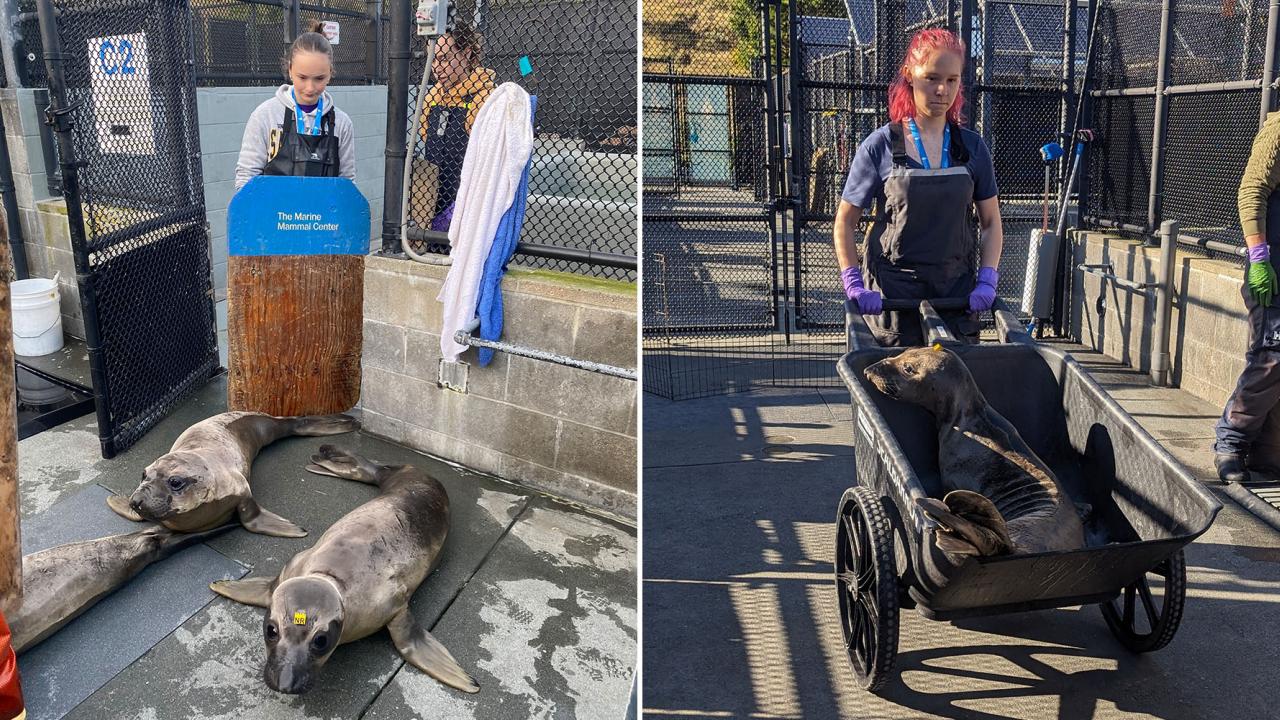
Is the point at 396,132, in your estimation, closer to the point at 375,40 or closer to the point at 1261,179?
the point at 1261,179

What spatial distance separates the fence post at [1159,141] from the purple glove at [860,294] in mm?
4578

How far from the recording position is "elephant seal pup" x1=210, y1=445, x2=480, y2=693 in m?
3.47

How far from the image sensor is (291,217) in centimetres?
568

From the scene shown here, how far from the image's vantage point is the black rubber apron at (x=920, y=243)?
4.46 m

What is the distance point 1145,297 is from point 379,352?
570cm

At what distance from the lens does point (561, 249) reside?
5.40 meters

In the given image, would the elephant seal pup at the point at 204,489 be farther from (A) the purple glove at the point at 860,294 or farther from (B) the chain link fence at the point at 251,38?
(B) the chain link fence at the point at 251,38

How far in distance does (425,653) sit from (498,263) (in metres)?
2.16

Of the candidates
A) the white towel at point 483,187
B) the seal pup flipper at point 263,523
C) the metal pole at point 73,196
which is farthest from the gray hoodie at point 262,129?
the seal pup flipper at point 263,523

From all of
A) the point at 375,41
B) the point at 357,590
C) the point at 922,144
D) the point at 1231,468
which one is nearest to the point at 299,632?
the point at 357,590

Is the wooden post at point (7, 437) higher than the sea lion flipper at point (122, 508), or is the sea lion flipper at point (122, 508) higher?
the wooden post at point (7, 437)

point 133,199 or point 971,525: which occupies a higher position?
point 133,199

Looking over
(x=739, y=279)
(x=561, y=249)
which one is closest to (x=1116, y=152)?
(x=739, y=279)

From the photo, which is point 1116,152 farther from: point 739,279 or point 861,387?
point 861,387
